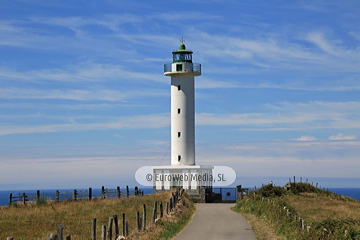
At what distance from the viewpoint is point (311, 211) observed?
31.0 meters

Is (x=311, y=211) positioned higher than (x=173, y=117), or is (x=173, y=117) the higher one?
(x=173, y=117)

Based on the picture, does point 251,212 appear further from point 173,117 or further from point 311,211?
point 173,117

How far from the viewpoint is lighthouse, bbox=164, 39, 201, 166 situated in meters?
45.5

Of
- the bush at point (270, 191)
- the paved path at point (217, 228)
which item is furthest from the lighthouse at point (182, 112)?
the paved path at point (217, 228)

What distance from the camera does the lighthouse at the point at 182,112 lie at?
45.5 metres

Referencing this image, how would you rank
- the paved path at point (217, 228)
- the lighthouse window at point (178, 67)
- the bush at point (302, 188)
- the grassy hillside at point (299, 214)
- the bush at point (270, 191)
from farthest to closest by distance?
the lighthouse window at point (178, 67) < the bush at point (302, 188) < the bush at point (270, 191) < the paved path at point (217, 228) < the grassy hillside at point (299, 214)

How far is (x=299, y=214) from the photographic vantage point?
2800 centimetres

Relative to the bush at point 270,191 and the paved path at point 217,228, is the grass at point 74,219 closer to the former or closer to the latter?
the paved path at point 217,228

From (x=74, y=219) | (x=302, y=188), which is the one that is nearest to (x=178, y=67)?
(x=302, y=188)

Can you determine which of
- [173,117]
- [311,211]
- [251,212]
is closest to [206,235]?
[251,212]

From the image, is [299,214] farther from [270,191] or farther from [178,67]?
[178,67]

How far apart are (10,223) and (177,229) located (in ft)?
33.1

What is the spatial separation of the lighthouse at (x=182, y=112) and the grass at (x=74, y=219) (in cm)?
906

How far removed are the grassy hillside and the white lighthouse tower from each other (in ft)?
26.3
